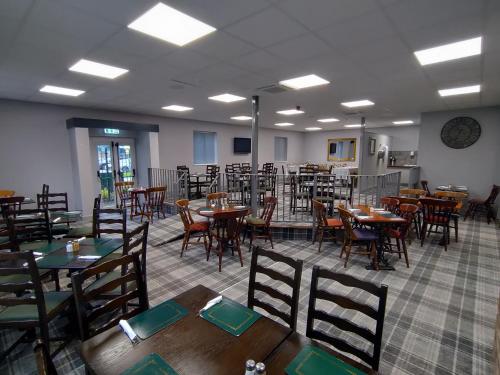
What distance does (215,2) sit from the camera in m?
2.08

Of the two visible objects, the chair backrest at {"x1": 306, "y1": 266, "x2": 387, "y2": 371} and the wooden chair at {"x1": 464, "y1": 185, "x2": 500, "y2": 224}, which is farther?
the wooden chair at {"x1": 464, "y1": 185, "x2": 500, "y2": 224}

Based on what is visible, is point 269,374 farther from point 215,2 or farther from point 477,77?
point 477,77

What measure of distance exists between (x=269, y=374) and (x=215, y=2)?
258 centimetres

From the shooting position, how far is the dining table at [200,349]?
117cm

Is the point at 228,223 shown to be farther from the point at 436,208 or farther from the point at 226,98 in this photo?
the point at 436,208

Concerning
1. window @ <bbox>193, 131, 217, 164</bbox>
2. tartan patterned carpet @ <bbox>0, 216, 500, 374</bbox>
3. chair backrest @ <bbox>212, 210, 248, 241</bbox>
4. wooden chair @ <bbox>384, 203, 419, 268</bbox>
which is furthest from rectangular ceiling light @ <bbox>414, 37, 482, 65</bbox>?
window @ <bbox>193, 131, 217, 164</bbox>

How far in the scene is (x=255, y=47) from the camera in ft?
9.82

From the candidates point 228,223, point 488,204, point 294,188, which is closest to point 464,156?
point 488,204

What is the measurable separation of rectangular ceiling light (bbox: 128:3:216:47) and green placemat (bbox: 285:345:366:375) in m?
2.75

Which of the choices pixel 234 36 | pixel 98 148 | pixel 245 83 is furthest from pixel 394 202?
pixel 98 148

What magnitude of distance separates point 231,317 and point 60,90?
18.7ft

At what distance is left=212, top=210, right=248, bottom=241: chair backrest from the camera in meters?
3.77

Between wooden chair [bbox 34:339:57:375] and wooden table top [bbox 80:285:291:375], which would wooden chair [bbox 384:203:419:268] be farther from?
wooden chair [bbox 34:339:57:375]

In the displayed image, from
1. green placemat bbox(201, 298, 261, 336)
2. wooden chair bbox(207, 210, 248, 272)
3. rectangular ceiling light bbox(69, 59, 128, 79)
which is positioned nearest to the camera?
green placemat bbox(201, 298, 261, 336)
